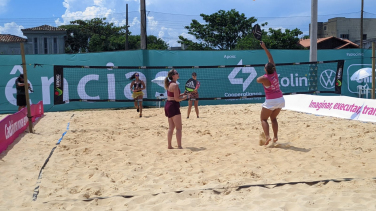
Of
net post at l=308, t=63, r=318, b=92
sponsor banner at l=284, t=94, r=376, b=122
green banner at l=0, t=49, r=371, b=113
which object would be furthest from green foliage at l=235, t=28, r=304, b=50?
sponsor banner at l=284, t=94, r=376, b=122

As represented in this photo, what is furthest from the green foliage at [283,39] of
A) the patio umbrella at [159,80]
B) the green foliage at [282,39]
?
the patio umbrella at [159,80]

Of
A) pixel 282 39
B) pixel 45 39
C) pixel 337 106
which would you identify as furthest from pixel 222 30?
pixel 337 106

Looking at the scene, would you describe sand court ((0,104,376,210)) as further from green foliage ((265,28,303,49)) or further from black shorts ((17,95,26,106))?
green foliage ((265,28,303,49))

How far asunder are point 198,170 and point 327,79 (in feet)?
39.9

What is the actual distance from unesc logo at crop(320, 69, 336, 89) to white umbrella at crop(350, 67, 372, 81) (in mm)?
841

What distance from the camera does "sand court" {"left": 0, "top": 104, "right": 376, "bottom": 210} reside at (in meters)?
3.78

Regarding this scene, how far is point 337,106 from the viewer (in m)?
9.88

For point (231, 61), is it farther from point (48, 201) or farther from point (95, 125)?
point (48, 201)

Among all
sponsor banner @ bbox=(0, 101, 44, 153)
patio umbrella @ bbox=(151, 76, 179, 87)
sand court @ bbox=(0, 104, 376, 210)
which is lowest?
sand court @ bbox=(0, 104, 376, 210)

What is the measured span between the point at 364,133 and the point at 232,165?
356cm

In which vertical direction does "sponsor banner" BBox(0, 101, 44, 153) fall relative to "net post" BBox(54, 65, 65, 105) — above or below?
below

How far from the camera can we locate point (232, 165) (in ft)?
16.7

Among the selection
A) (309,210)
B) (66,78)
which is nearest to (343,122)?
(309,210)

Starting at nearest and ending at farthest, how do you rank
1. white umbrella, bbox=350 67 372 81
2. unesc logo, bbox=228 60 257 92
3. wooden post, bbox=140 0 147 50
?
1. white umbrella, bbox=350 67 372 81
2. unesc logo, bbox=228 60 257 92
3. wooden post, bbox=140 0 147 50
